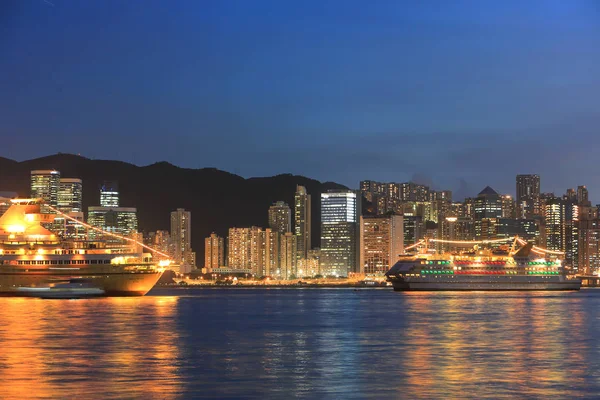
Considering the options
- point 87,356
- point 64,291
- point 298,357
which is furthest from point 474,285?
point 87,356

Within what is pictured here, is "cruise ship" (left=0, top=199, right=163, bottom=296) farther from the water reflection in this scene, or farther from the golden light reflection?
the golden light reflection

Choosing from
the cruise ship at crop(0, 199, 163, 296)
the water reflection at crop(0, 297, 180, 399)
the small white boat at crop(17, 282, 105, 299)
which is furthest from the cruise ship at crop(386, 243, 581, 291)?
the water reflection at crop(0, 297, 180, 399)

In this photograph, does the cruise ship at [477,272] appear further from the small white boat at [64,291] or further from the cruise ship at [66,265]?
the small white boat at [64,291]

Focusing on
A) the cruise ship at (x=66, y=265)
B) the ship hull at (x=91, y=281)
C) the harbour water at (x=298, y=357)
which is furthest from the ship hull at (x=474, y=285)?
the harbour water at (x=298, y=357)

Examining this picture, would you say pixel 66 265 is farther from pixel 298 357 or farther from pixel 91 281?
pixel 298 357

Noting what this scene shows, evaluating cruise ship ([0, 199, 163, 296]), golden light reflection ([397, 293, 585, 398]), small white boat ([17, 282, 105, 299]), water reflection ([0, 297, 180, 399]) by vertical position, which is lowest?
golden light reflection ([397, 293, 585, 398])

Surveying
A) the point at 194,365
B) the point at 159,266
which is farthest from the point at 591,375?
the point at 159,266
